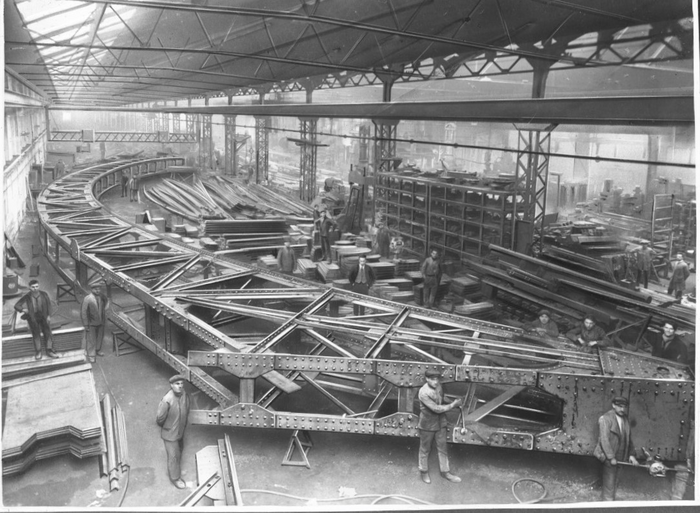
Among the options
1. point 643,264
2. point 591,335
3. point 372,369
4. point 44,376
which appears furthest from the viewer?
point 643,264

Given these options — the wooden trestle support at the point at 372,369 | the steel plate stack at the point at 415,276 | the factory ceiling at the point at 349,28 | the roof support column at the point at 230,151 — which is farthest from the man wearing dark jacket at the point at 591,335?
the roof support column at the point at 230,151

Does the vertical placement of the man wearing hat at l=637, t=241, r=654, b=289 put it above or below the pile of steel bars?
above

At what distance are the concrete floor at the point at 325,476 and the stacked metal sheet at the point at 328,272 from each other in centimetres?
626

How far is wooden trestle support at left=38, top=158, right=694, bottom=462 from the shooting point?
6.23 m

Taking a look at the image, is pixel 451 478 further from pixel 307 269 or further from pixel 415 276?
pixel 307 269

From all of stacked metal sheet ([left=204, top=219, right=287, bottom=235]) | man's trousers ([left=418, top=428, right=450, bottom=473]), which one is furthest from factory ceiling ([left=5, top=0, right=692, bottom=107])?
man's trousers ([left=418, top=428, right=450, bottom=473])

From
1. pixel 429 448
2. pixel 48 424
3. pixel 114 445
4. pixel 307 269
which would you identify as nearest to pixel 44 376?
pixel 48 424

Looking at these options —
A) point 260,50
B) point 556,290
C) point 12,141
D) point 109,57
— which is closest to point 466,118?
point 556,290

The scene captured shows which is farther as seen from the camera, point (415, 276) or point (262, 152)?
point (262, 152)

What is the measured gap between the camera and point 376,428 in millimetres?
6605

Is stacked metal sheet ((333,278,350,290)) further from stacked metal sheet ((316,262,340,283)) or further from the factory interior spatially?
stacked metal sheet ((316,262,340,283))

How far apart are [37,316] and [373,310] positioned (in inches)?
208

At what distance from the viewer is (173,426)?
6117mm

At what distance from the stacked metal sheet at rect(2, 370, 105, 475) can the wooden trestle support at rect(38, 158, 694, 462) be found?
1140mm
